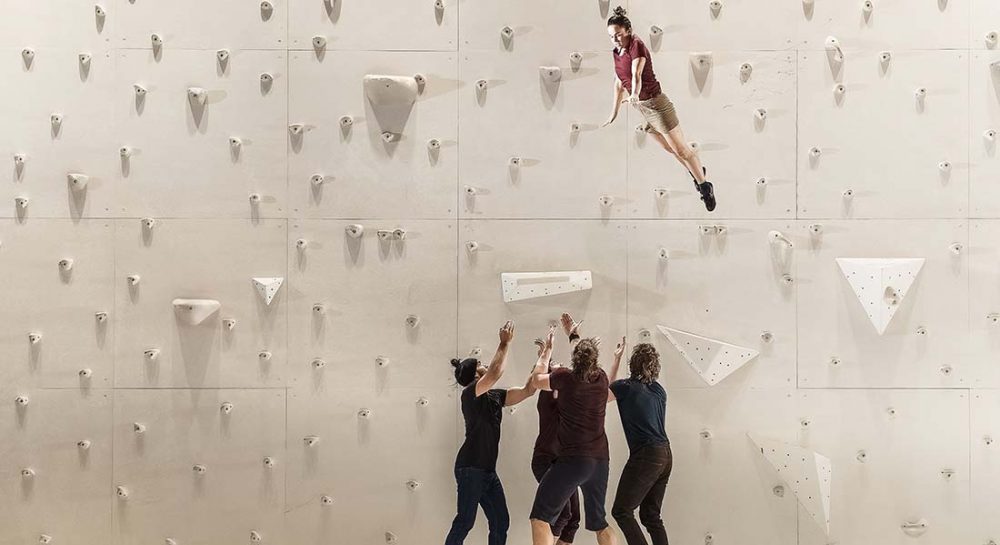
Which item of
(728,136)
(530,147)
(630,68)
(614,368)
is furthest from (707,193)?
(614,368)

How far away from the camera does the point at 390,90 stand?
4.88m

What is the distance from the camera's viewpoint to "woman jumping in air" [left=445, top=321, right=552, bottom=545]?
15.0ft

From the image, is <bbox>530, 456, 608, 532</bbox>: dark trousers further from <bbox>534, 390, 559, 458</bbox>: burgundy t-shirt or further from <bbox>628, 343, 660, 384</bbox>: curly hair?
<bbox>628, 343, 660, 384</bbox>: curly hair

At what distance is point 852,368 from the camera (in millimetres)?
4984

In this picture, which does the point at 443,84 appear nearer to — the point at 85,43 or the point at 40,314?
the point at 85,43

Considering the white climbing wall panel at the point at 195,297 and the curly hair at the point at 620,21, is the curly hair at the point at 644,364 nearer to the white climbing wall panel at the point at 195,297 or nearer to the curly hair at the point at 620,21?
the curly hair at the point at 620,21

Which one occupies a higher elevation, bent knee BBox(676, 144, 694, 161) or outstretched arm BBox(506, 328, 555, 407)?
bent knee BBox(676, 144, 694, 161)

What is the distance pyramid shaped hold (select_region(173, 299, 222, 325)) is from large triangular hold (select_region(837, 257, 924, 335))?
→ 14.7ft

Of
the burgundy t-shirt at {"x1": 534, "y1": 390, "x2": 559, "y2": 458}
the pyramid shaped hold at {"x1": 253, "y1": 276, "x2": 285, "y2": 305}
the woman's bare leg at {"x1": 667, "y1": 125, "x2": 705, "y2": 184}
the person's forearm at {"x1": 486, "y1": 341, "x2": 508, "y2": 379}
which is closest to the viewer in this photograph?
the person's forearm at {"x1": 486, "y1": 341, "x2": 508, "y2": 379}

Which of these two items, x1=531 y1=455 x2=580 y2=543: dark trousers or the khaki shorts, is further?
the khaki shorts

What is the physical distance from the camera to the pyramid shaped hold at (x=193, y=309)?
4.89 meters

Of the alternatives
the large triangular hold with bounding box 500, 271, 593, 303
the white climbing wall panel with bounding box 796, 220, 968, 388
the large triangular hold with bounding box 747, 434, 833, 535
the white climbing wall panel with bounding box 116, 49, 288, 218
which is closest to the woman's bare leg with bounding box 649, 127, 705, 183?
the white climbing wall panel with bounding box 796, 220, 968, 388

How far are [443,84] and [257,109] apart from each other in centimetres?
134

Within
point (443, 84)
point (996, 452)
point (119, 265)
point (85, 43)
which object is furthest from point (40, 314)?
point (996, 452)
